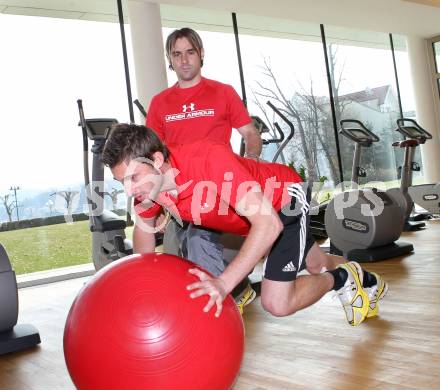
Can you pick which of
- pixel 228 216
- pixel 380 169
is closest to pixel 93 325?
pixel 228 216

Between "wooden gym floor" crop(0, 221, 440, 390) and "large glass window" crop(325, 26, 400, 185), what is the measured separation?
17.4 feet

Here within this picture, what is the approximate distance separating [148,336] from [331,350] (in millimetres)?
1035

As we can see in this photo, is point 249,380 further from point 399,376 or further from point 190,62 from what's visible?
point 190,62

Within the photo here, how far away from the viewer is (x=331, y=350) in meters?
2.21

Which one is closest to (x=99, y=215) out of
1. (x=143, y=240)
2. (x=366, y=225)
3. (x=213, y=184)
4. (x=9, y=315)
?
(x=9, y=315)

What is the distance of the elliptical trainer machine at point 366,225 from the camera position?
13.4ft

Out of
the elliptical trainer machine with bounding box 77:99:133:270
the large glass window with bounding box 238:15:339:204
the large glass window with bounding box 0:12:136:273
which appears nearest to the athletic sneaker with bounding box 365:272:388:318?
the elliptical trainer machine with bounding box 77:99:133:270

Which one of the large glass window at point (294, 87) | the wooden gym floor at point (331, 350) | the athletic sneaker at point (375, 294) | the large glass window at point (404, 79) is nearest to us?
the wooden gym floor at point (331, 350)

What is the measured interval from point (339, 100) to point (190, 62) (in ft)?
19.8

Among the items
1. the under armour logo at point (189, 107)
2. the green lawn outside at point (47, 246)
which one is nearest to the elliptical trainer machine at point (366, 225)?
the under armour logo at point (189, 107)

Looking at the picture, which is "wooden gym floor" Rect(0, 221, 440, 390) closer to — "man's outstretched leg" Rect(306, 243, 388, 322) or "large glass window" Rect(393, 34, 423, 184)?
"man's outstretched leg" Rect(306, 243, 388, 322)

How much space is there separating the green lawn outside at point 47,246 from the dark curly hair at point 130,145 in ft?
14.0

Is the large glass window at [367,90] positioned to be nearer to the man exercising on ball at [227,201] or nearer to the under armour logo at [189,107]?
the under armour logo at [189,107]

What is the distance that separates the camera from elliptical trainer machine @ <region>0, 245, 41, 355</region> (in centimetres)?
276
